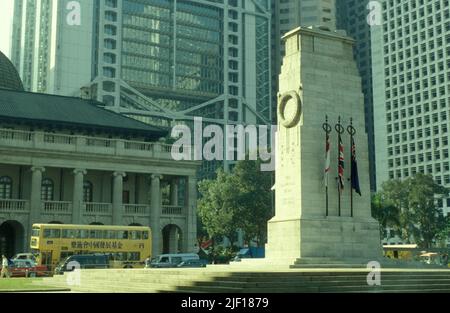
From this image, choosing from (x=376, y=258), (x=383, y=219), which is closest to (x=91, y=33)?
(x=383, y=219)

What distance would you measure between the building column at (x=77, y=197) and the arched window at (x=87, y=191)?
3974mm

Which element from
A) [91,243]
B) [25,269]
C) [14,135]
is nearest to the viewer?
[25,269]

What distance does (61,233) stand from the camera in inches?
1957

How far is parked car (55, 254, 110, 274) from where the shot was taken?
44.3 m

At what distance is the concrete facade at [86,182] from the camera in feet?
190

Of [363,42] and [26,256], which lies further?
[363,42]

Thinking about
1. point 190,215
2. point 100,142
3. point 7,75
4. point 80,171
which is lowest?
point 190,215

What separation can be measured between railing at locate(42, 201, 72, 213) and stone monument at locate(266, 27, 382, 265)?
3417cm

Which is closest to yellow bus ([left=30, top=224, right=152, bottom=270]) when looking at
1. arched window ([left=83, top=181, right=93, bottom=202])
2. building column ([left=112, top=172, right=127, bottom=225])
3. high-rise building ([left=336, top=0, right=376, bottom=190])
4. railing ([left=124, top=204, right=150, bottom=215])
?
building column ([left=112, top=172, right=127, bottom=225])

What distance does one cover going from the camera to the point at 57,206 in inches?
2361

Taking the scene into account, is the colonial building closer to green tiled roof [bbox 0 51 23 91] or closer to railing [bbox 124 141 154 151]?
railing [bbox 124 141 154 151]

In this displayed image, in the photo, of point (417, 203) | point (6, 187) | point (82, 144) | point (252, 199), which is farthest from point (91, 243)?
point (417, 203)

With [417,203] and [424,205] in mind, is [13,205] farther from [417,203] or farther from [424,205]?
[424,205]

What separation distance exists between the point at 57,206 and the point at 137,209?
8.83 meters
